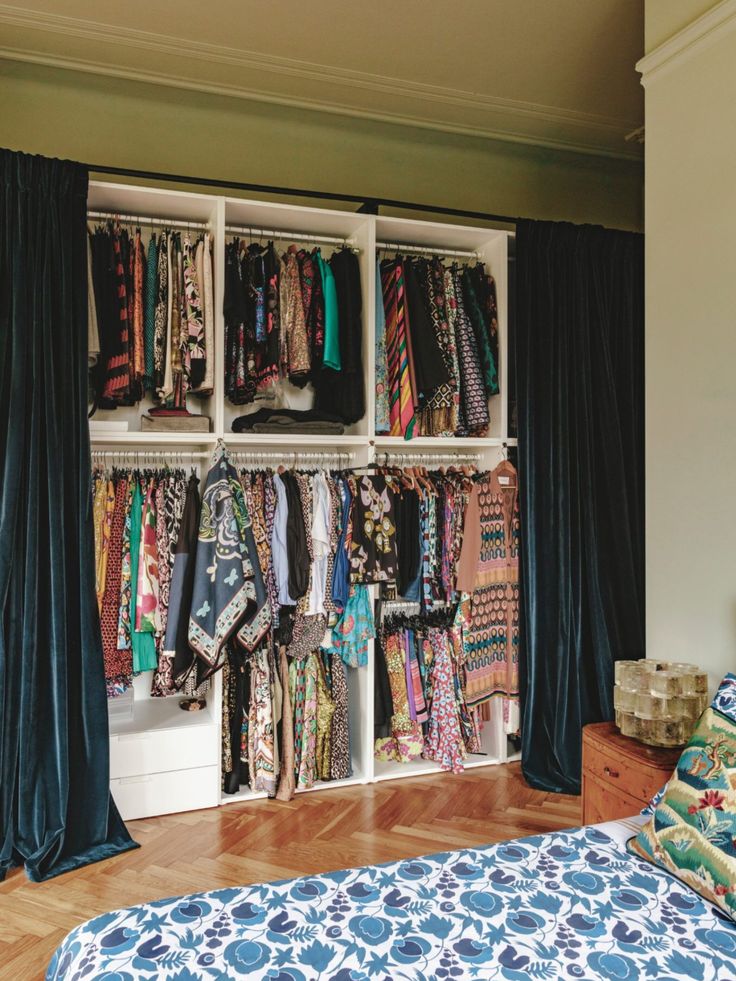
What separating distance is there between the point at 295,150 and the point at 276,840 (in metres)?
3.15

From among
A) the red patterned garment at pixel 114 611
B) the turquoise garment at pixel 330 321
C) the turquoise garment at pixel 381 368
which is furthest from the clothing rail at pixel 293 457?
the red patterned garment at pixel 114 611

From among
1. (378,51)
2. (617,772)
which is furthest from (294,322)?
(617,772)

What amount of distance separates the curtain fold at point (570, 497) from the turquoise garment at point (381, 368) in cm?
62

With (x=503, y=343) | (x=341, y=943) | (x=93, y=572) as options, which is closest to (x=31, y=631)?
(x=93, y=572)

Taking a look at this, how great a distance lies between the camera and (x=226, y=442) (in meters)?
3.25

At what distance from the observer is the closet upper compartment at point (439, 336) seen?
3.44 m

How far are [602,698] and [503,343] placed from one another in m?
1.74

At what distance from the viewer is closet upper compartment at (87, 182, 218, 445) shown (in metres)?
3.03

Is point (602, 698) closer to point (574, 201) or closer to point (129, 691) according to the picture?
point (129, 691)

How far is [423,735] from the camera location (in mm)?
3684

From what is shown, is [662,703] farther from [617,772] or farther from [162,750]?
[162,750]

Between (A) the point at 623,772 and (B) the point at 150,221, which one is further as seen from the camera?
(B) the point at 150,221

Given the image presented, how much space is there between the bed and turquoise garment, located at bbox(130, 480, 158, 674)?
63.2 inches

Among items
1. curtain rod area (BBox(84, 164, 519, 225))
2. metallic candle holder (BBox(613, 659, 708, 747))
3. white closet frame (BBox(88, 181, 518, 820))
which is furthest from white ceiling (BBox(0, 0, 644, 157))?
metallic candle holder (BBox(613, 659, 708, 747))
